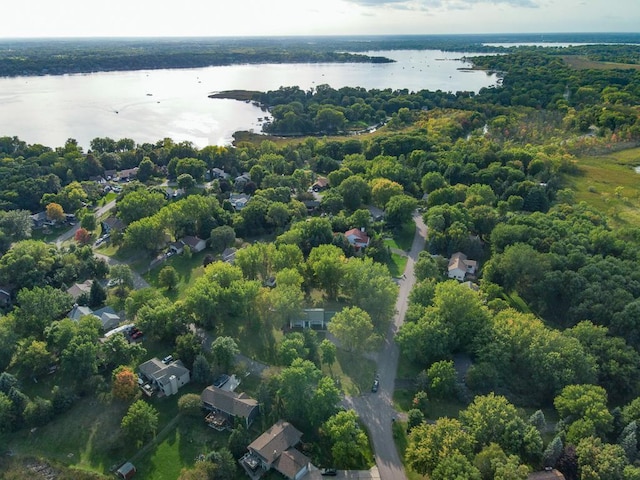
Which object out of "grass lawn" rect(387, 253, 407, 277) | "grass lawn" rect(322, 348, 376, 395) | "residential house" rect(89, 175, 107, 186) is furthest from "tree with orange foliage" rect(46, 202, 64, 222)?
"grass lawn" rect(322, 348, 376, 395)

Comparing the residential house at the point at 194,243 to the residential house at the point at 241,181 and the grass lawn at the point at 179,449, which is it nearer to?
the residential house at the point at 241,181

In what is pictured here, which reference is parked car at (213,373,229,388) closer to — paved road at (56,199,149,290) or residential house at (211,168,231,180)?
paved road at (56,199,149,290)

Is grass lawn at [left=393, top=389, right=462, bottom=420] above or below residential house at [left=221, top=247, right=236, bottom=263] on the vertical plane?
below

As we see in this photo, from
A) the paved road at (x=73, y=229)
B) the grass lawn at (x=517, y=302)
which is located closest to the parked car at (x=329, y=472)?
the grass lawn at (x=517, y=302)

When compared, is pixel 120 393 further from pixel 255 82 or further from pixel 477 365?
pixel 255 82

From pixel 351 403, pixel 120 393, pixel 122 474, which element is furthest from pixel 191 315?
pixel 351 403

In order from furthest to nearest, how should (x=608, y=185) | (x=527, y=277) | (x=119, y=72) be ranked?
(x=119, y=72), (x=608, y=185), (x=527, y=277)
